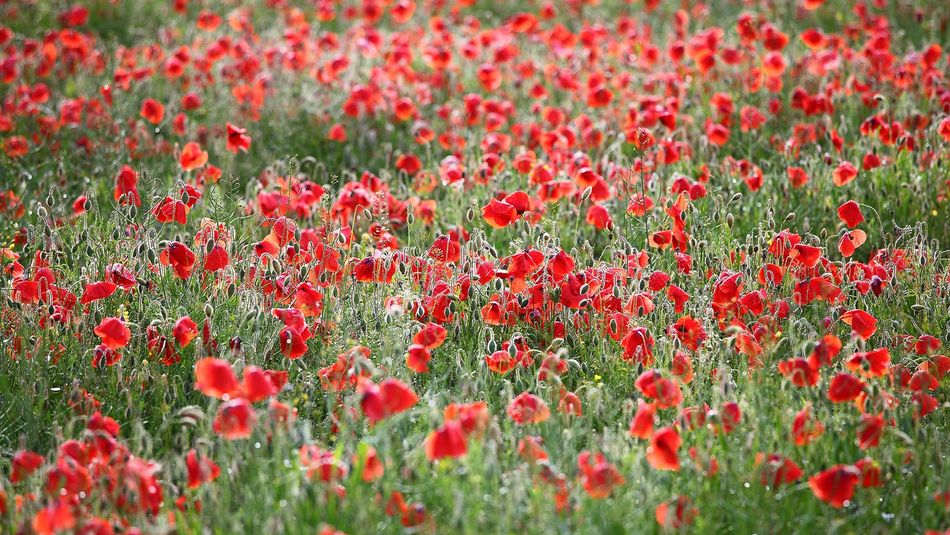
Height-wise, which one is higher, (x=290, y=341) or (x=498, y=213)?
(x=498, y=213)

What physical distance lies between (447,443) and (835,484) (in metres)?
0.85

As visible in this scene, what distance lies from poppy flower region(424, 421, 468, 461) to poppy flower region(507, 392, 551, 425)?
447mm

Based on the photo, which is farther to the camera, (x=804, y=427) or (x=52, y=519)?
(x=804, y=427)

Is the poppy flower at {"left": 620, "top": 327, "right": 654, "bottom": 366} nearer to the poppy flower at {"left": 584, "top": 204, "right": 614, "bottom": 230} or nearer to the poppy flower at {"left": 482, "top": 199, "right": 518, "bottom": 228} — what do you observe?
the poppy flower at {"left": 482, "top": 199, "right": 518, "bottom": 228}

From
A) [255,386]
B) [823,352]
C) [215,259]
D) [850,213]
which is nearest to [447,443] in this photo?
[255,386]

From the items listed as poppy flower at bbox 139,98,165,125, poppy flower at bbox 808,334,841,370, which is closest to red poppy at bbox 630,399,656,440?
poppy flower at bbox 808,334,841,370

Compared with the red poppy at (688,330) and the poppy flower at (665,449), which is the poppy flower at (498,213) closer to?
the red poppy at (688,330)

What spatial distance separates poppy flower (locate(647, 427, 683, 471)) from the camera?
2.54 metres

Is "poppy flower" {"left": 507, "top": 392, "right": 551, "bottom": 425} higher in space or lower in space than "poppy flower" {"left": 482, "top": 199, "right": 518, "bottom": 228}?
lower

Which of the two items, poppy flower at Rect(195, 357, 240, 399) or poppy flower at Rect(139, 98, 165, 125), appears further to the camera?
poppy flower at Rect(139, 98, 165, 125)

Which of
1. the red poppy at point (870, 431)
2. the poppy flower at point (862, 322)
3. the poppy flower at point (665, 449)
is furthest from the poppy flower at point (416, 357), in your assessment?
the poppy flower at point (862, 322)

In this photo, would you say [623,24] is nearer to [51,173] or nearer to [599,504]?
[51,173]

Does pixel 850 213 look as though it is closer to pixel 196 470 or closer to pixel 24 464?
pixel 196 470

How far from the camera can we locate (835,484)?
2.46 metres
